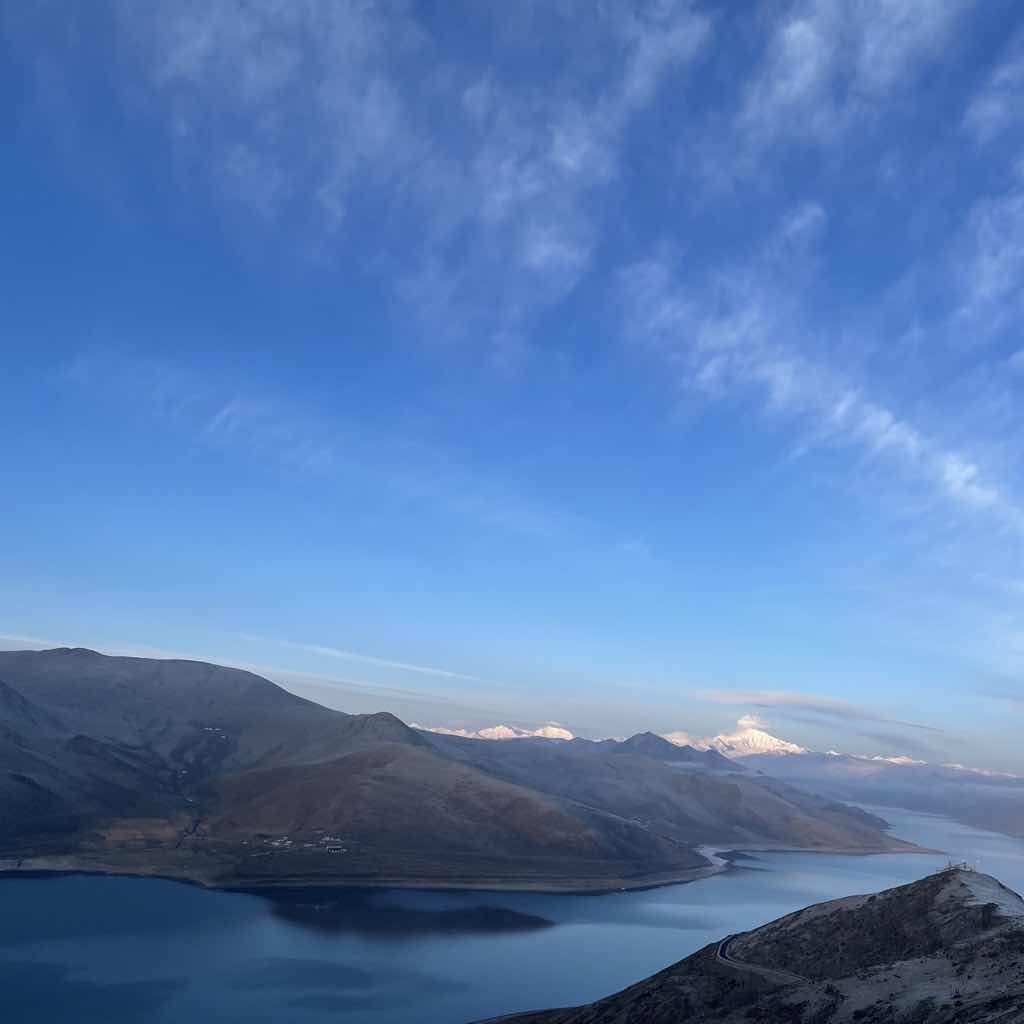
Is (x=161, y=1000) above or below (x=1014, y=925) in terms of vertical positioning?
below

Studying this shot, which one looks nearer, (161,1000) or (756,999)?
(756,999)

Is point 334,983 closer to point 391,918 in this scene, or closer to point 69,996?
point 69,996

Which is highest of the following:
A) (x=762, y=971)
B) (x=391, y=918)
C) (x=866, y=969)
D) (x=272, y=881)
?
(x=866, y=969)

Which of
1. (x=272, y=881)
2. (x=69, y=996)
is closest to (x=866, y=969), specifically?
(x=69, y=996)

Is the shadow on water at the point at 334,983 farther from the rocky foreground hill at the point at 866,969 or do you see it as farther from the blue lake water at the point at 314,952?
the rocky foreground hill at the point at 866,969

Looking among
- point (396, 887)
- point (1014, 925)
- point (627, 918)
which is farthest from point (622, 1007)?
point (396, 887)

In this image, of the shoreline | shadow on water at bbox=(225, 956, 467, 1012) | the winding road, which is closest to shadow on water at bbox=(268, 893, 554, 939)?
the shoreline

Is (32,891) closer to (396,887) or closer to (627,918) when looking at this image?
(396,887)
